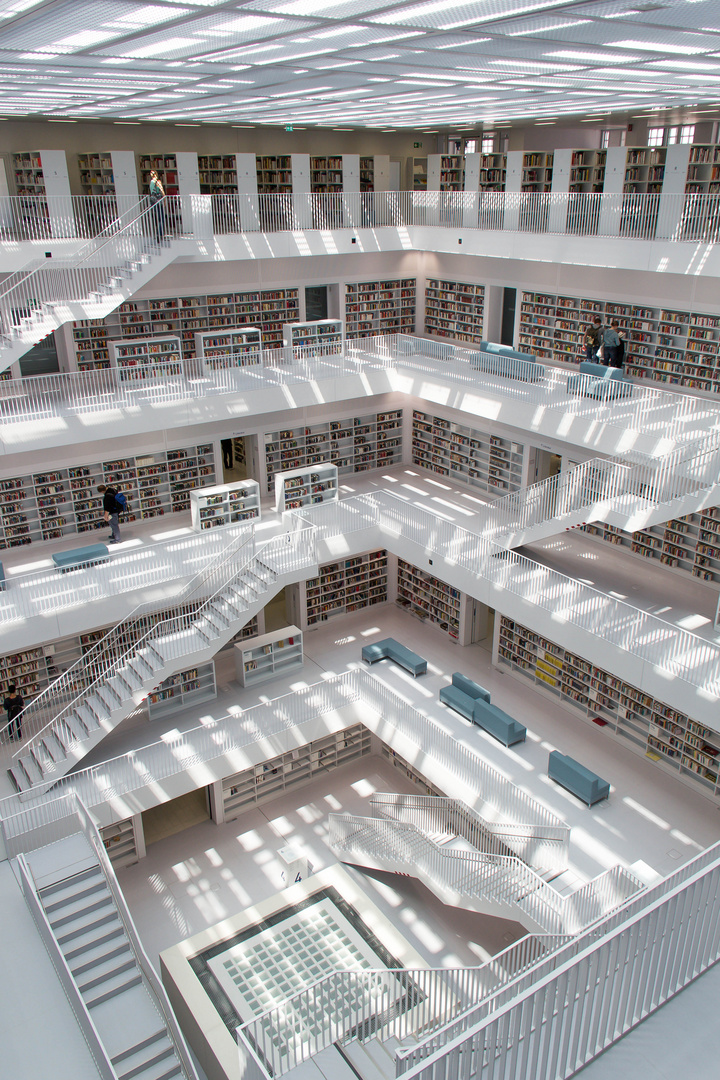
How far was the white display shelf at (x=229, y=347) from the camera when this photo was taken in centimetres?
1556

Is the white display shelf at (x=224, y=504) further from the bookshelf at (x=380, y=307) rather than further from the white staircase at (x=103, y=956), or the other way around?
the white staircase at (x=103, y=956)

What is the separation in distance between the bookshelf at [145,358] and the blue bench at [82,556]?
3161 mm

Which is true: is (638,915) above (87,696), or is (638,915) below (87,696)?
above

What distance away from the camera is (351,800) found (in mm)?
14281

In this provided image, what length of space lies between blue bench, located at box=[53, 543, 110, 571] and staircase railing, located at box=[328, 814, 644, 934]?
5.91 meters

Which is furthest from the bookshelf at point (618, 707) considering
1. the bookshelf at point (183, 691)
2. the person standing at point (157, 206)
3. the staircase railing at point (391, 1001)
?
the person standing at point (157, 206)

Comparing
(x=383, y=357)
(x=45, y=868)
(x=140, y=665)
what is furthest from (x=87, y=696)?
(x=383, y=357)

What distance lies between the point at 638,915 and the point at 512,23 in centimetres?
538

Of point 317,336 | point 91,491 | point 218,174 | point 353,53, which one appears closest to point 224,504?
point 91,491

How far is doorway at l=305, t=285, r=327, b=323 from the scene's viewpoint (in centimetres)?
1839

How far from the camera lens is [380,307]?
1930cm

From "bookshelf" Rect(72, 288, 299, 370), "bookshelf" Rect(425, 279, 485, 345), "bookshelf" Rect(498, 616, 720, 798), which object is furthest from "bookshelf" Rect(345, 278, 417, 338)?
"bookshelf" Rect(498, 616, 720, 798)

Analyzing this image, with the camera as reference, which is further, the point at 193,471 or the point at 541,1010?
the point at 193,471

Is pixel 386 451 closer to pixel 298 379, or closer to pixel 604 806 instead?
pixel 298 379
